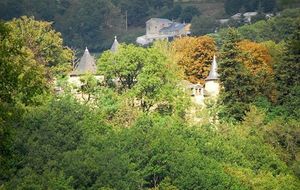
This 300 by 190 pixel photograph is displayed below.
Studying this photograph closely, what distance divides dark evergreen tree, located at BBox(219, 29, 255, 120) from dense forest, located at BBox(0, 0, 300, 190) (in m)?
0.07

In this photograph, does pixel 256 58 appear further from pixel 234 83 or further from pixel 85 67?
pixel 85 67

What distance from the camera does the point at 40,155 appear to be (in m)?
30.3

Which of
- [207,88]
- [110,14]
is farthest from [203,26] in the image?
[207,88]

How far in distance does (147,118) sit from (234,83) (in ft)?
39.3

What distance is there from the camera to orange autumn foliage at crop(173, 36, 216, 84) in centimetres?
5872

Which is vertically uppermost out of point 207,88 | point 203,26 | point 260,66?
point 203,26

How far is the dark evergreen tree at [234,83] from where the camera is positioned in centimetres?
4722

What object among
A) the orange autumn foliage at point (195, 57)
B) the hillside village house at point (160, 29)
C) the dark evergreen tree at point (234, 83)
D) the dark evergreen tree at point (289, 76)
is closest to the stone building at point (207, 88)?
the dark evergreen tree at point (234, 83)

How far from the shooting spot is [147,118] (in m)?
38.2

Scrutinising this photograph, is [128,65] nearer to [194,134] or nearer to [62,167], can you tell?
[194,134]

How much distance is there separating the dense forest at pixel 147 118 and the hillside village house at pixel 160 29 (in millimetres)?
87330

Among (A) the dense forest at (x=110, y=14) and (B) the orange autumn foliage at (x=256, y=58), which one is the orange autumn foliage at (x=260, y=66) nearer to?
(B) the orange autumn foliage at (x=256, y=58)

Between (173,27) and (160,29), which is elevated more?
(173,27)

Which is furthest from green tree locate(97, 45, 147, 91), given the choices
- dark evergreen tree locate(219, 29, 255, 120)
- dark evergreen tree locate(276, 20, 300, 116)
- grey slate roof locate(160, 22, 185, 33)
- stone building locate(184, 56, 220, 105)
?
grey slate roof locate(160, 22, 185, 33)
